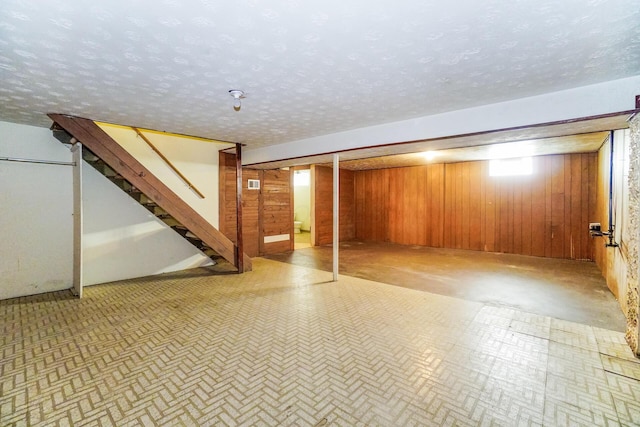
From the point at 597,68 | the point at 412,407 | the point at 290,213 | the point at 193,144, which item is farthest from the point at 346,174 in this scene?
the point at 412,407

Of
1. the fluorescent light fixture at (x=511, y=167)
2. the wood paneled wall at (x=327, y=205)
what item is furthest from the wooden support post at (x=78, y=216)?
the fluorescent light fixture at (x=511, y=167)

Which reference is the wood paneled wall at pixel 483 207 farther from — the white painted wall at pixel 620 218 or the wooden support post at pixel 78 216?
the wooden support post at pixel 78 216

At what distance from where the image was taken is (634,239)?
2.47 metres

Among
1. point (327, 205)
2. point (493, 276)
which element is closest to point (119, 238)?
point (327, 205)

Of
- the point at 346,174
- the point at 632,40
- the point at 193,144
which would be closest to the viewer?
the point at 632,40

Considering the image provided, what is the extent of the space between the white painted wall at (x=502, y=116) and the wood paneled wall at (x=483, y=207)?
4531 mm

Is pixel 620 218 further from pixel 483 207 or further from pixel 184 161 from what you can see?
pixel 184 161

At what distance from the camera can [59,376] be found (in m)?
2.08

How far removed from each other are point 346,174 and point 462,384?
25.0 ft

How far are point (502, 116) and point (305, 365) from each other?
3.00 meters

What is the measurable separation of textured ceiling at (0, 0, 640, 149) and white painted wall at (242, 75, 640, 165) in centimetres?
13

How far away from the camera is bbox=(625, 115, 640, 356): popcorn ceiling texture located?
2359 millimetres

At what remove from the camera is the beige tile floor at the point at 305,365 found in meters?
1.73

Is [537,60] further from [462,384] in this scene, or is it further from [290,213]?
[290,213]
